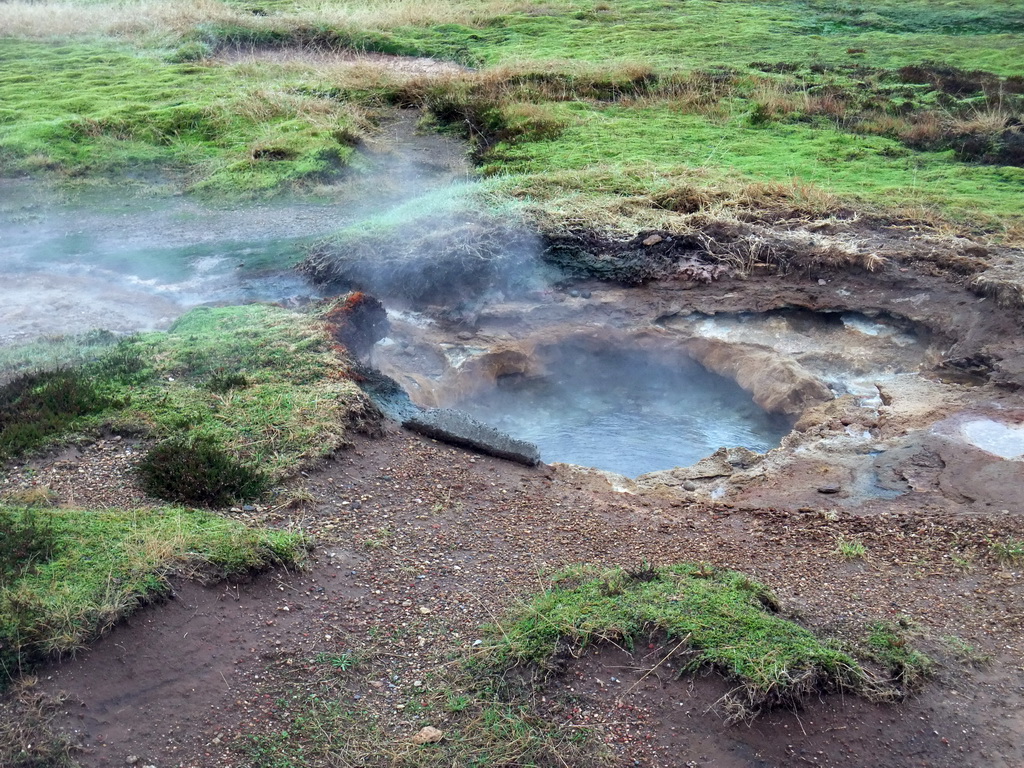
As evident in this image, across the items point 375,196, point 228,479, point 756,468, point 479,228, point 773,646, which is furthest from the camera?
point 375,196

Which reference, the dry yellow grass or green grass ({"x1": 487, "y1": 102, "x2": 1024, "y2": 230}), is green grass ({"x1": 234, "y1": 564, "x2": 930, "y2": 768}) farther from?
→ the dry yellow grass

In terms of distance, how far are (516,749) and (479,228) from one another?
269 inches

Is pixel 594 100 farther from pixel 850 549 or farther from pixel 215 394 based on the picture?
pixel 850 549

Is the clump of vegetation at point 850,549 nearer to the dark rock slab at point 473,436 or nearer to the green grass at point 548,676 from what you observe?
the green grass at point 548,676

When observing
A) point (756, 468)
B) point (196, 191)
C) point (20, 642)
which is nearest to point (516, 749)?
point (20, 642)

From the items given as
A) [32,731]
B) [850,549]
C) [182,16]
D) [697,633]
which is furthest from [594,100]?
[32,731]

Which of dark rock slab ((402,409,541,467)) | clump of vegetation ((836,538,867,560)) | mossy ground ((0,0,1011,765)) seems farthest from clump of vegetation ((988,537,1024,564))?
dark rock slab ((402,409,541,467))

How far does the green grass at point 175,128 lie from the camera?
13750mm

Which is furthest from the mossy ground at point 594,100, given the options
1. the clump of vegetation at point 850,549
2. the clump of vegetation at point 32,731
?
the clump of vegetation at point 32,731

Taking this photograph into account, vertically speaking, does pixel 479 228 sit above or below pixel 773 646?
above

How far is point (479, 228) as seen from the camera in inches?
396

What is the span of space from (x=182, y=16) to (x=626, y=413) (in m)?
17.1

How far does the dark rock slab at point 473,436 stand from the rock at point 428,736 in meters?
2.86

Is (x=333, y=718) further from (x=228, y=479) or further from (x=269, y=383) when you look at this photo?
(x=269, y=383)
